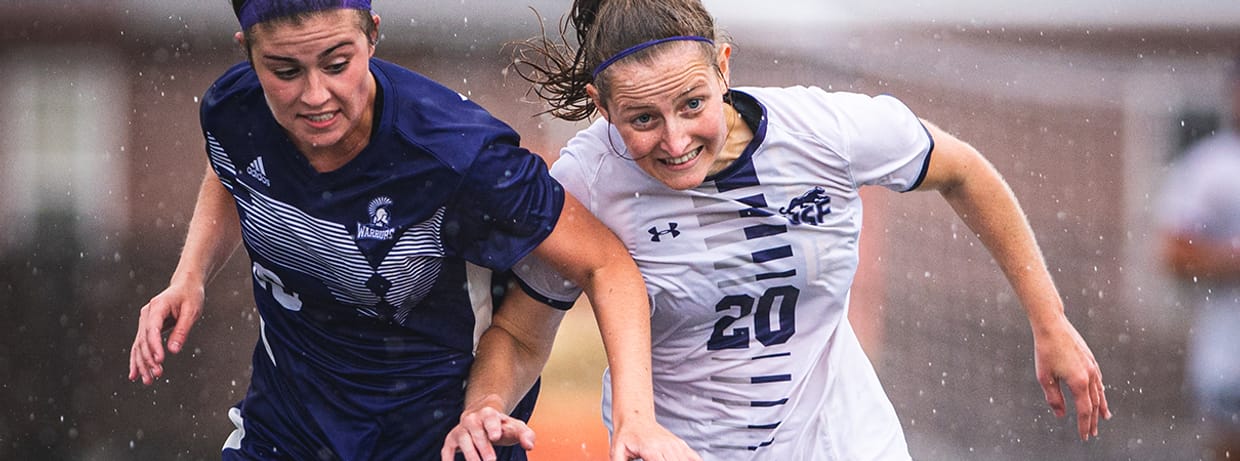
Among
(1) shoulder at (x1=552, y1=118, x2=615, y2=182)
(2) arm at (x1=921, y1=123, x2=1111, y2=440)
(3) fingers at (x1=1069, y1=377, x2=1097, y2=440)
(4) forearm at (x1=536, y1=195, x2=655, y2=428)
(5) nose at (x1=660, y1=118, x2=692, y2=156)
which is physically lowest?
(3) fingers at (x1=1069, y1=377, x2=1097, y2=440)

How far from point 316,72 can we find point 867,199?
5.52m

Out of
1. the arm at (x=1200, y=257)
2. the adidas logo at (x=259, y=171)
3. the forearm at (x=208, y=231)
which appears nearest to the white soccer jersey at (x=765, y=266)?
the adidas logo at (x=259, y=171)

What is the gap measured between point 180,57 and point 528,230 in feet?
21.7

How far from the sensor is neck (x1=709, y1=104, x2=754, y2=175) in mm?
2287

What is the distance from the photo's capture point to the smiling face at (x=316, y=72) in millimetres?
1970

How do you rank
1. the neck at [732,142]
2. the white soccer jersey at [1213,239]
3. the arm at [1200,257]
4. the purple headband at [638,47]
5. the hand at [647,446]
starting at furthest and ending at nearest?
the arm at [1200,257] < the white soccer jersey at [1213,239] < the neck at [732,142] < the purple headband at [638,47] < the hand at [647,446]

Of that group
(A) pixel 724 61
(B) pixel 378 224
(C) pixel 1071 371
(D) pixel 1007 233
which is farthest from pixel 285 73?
(C) pixel 1071 371

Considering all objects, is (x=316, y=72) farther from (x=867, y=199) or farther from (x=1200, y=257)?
(x=1200, y=257)

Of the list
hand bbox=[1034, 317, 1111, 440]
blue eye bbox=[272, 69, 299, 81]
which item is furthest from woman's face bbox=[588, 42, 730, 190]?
hand bbox=[1034, 317, 1111, 440]

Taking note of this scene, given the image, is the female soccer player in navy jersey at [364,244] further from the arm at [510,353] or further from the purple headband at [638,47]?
the purple headband at [638,47]

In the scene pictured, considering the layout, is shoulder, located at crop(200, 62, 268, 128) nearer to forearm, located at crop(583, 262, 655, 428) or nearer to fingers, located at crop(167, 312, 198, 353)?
fingers, located at crop(167, 312, 198, 353)

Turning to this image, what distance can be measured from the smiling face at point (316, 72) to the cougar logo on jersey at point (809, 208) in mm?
750

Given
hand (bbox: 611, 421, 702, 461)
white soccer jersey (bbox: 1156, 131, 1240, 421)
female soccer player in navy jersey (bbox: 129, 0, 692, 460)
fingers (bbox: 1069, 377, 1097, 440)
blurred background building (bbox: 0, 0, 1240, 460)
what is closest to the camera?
hand (bbox: 611, 421, 702, 461)

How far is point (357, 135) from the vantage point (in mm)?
2109
